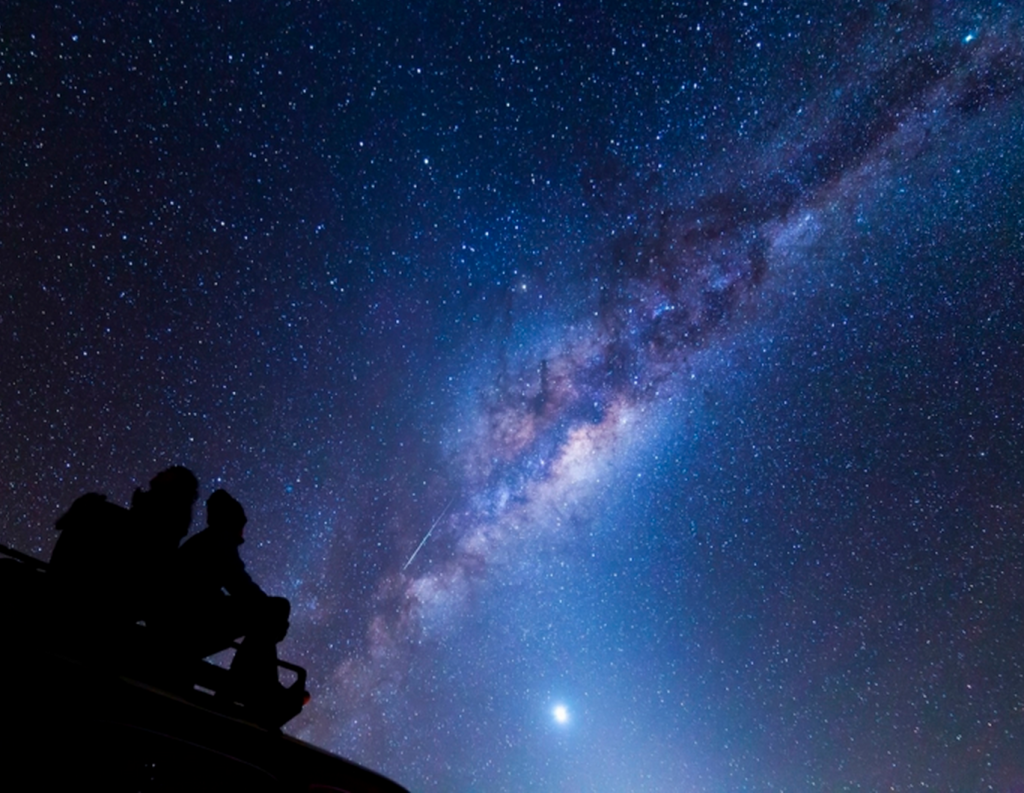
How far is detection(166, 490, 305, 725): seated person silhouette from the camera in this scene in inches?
114

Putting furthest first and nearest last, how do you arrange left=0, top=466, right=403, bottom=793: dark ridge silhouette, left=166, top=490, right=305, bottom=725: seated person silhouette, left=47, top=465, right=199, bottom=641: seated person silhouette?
left=166, top=490, right=305, bottom=725: seated person silhouette
left=47, top=465, right=199, bottom=641: seated person silhouette
left=0, top=466, right=403, bottom=793: dark ridge silhouette

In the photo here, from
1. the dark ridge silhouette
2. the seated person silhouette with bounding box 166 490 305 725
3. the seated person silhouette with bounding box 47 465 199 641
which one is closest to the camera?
the dark ridge silhouette

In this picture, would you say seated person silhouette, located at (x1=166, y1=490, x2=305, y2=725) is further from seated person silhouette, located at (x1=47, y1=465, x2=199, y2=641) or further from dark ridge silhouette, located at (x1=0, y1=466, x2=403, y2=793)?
seated person silhouette, located at (x1=47, y1=465, x2=199, y2=641)

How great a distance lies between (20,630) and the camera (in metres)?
1.82

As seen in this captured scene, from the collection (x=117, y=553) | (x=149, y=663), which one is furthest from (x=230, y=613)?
(x=149, y=663)

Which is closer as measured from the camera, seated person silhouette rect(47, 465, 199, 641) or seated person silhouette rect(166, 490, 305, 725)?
seated person silhouette rect(47, 465, 199, 641)

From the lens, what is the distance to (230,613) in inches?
124

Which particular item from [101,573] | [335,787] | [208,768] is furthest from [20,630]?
[335,787]

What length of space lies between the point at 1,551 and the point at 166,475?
87 centimetres

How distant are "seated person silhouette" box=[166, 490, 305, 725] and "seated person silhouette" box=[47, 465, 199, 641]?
15cm

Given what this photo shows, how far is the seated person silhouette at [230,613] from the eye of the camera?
9.46 ft

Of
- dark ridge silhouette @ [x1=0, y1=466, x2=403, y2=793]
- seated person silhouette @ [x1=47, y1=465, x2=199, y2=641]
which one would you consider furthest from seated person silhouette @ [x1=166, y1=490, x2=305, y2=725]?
seated person silhouette @ [x1=47, y1=465, x2=199, y2=641]

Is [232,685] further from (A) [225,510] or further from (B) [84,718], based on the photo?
(B) [84,718]

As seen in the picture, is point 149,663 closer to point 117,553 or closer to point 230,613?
point 117,553
